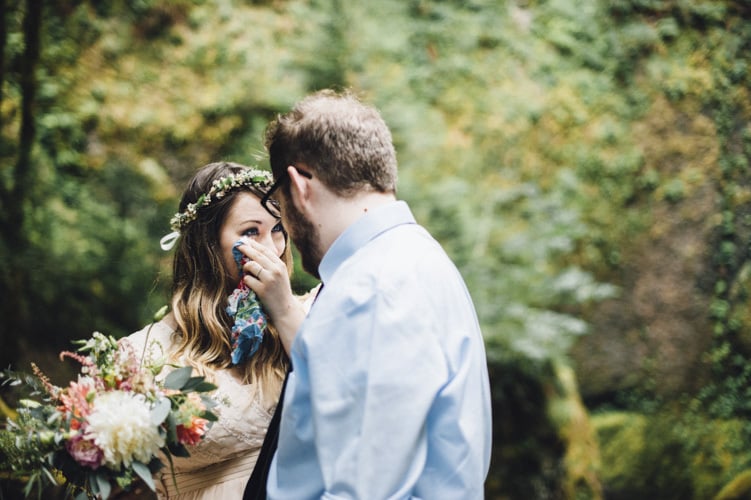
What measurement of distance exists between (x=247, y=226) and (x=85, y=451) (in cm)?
92

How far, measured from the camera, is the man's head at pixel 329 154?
147 centimetres

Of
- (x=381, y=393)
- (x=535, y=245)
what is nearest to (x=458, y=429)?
(x=381, y=393)

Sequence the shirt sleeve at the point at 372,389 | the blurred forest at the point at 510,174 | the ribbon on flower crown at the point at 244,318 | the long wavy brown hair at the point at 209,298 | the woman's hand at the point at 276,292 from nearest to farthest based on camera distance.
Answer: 1. the shirt sleeve at the point at 372,389
2. the woman's hand at the point at 276,292
3. the ribbon on flower crown at the point at 244,318
4. the long wavy brown hair at the point at 209,298
5. the blurred forest at the point at 510,174

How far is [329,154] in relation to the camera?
1471mm

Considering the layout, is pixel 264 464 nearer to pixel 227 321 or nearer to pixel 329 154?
pixel 227 321

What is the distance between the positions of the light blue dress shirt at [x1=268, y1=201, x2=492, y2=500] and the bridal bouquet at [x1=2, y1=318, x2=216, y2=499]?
300 millimetres

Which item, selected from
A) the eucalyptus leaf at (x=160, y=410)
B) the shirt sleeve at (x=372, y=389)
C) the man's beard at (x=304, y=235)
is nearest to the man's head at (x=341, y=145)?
the man's beard at (x=304, y=235)

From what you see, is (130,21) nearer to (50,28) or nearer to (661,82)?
(50,28)

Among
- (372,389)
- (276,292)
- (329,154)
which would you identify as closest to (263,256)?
(276,292)

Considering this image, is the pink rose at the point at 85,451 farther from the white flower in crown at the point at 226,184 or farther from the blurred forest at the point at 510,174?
the blurred forest at the point at 510,174

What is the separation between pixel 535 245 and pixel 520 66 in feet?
7.11

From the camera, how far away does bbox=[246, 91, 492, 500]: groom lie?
4.06 feet

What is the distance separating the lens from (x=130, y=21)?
557 cm

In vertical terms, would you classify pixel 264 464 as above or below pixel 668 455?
above
